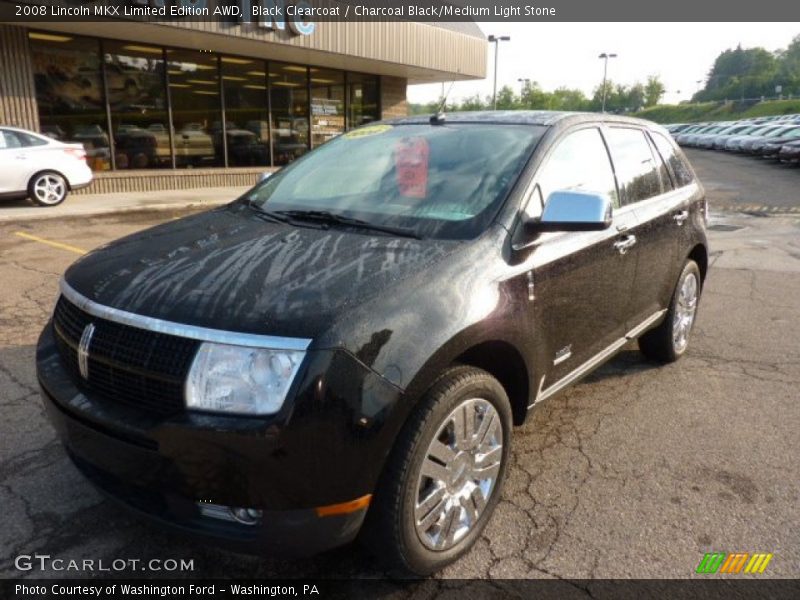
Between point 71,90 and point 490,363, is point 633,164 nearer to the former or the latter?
point 490,363

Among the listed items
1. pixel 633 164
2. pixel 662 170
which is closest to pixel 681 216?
pixel 662 170

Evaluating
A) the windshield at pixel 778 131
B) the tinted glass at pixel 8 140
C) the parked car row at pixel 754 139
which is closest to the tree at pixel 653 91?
the parked car row at pixel 754 139

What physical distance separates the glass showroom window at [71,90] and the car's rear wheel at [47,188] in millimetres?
2503

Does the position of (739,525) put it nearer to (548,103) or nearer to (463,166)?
(463,166)

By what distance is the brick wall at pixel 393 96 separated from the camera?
20.4 m

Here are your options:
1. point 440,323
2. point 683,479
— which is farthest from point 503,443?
point 683,479

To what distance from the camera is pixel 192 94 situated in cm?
1581

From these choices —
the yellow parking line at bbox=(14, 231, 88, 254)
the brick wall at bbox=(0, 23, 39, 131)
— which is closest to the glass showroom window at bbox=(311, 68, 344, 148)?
the brick wall at bbox=(0, 23, 39, 131)

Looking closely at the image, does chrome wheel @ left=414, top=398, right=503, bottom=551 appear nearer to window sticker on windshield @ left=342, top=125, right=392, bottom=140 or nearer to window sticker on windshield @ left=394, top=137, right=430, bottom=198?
window sticker on windshield @ left=394, top=137, right=430, bottom=198

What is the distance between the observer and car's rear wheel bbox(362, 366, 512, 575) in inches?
84.7

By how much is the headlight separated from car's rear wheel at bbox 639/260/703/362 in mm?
3288

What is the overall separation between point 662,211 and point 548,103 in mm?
97085

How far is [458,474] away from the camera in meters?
2.44

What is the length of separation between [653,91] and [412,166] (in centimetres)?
13916
